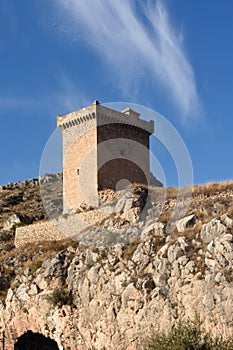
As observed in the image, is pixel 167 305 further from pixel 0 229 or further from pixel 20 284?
pixel 0 229

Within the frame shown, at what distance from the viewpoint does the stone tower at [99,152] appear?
115ft

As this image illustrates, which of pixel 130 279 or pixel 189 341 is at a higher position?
pixel 130 279

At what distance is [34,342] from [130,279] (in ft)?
28.2

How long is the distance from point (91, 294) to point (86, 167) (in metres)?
10.2

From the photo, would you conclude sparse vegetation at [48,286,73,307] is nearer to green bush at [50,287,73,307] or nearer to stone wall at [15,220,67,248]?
green bush at [50,287,73,307]

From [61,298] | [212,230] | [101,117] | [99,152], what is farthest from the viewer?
[101,117]

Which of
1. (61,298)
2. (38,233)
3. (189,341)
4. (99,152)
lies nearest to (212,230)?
(189,341)

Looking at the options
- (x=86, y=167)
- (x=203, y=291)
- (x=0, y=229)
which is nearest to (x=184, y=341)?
(x=203, y=291)

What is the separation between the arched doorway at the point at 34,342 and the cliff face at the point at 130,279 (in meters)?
0.58

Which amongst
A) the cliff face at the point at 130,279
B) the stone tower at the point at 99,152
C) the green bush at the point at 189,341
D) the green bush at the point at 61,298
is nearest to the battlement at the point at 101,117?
the stone tower at the point at 99,152

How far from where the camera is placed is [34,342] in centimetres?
3123

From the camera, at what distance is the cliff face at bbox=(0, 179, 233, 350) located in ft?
79.3

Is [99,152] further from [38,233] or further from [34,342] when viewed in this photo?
[34,342]

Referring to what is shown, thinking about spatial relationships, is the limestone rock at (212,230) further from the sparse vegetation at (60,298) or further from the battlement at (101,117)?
the battlement at (101,117)
